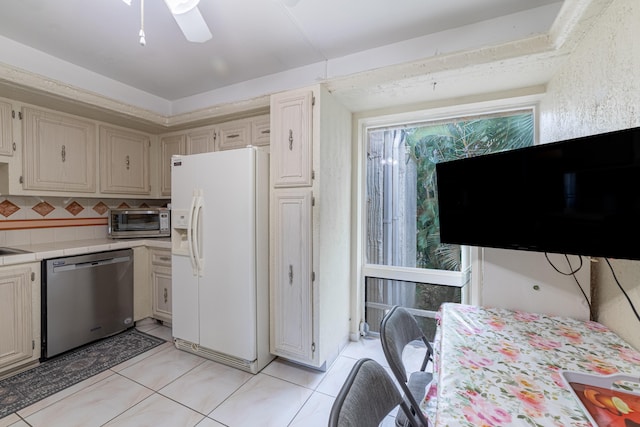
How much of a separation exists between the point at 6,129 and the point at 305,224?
2.52m

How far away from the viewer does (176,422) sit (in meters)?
1.63

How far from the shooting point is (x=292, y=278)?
7.00ft

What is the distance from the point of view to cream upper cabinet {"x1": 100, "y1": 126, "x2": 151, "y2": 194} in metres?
2.82

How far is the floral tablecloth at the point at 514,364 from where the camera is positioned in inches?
29.6

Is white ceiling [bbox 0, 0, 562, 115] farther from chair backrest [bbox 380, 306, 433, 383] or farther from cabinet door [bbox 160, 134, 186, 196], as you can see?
chair backrest [bbox 380, 306, 433, 383]

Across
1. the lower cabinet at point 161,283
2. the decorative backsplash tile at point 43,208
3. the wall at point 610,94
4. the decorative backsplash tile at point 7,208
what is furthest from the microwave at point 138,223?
the wall at point 610,94

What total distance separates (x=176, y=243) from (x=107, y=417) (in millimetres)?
1227

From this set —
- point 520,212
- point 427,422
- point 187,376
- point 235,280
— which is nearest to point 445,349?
point 427,422

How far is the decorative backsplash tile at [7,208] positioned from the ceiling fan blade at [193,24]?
2.46m

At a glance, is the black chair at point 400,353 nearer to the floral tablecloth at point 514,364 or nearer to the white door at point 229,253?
the floral tablecloth at point 514,364

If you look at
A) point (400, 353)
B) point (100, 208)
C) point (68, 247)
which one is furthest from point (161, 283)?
point (400, 353)

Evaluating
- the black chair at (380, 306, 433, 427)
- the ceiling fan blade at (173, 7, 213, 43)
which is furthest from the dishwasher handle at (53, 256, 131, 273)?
the black chair at (380, 306, 433, 427)

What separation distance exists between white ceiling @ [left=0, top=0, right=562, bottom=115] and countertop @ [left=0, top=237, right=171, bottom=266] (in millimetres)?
1458

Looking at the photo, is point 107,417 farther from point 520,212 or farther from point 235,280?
point 520,212
